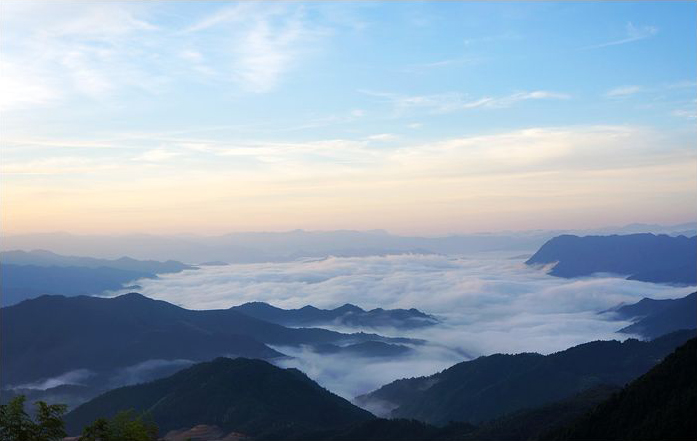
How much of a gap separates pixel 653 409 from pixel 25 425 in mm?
73426

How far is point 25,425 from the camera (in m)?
42.5

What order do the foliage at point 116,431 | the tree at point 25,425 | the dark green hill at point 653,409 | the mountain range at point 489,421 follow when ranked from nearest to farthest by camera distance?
1. the tree at point 25,425
2. the foliage at point 116,431
3. the dark green hill at point 653,409
4. the mountain range at point 489,421

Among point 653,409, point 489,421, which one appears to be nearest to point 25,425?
point 653,409

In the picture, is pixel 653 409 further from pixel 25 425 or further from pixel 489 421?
pixel 489 421

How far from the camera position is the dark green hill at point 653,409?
2832 inches

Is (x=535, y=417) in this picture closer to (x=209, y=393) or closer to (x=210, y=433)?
(x=210, y=433)

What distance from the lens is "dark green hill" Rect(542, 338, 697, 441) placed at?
7194 cm

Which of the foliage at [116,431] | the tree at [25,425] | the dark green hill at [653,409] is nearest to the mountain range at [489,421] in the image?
the dark green hill at [653,409]

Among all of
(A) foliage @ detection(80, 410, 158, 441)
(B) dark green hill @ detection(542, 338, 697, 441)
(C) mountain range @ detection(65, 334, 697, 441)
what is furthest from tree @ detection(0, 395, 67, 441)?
(B) dark green hill @ detection(542, 338, 697, 441)

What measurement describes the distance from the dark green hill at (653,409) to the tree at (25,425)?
200 feet

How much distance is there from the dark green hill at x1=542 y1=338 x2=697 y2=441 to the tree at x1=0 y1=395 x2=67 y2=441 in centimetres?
6081

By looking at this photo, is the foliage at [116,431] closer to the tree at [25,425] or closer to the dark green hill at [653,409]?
the tree at [25,425]

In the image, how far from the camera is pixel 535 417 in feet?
436

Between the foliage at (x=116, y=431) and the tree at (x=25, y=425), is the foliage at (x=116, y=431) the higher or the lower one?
the lower one
